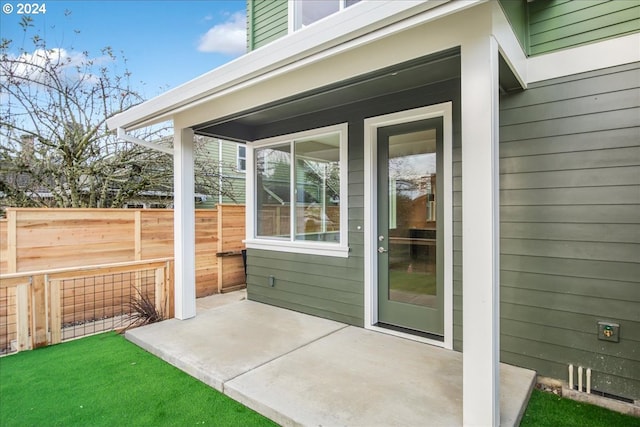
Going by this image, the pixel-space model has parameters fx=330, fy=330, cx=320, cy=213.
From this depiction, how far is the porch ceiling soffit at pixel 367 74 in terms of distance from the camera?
193 centimetres

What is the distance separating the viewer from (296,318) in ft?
13.2

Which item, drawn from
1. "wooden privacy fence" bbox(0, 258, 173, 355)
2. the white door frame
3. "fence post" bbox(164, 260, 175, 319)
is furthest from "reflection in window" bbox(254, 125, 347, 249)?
"wooden privacy fence" bbox(0, 258, 173, 355)

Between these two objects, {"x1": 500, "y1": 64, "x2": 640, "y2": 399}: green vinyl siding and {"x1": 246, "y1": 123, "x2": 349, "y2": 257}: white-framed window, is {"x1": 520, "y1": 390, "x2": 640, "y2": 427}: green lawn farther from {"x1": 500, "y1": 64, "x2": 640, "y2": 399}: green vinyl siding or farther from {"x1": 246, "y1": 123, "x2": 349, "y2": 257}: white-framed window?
{"x1": 246, "y1": 123, "x2": 349, "y2": 257}: white-framed window

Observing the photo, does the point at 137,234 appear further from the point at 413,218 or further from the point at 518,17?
the point at 518,17

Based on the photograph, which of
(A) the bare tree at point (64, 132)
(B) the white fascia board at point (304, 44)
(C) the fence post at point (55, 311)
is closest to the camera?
(B) the white fascia board at point (304, 44)

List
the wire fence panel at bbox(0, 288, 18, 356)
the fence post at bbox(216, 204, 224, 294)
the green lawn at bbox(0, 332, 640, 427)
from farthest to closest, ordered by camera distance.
A: the fence post at bbox(216, 204, 224, 294), the wire fence panel at bbox(0, 288, 18, 356), the green lawn at bbox(0, 332, 640, 427)

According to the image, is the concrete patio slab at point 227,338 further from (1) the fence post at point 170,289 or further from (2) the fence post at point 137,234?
(2) the fence post at point 137,234

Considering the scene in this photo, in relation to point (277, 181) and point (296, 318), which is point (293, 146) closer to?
point (277, 181)

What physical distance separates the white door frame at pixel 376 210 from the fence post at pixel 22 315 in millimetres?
3418

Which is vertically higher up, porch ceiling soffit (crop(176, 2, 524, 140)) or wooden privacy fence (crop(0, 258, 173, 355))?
porch ceiling soffit (crop(176, 2, 524, 140))

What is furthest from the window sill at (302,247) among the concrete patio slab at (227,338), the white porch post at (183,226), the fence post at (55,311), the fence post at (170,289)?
the fence post at (55,311)

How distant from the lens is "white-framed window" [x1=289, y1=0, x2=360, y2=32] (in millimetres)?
4449

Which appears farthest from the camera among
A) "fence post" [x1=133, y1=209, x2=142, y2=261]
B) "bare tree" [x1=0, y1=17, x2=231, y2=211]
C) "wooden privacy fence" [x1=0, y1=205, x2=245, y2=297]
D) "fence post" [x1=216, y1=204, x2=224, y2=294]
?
"fence post" [x1=216, y1=204, x2=224, y2=294]

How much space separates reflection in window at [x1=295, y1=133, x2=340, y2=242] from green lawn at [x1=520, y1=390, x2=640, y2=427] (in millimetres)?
2322
